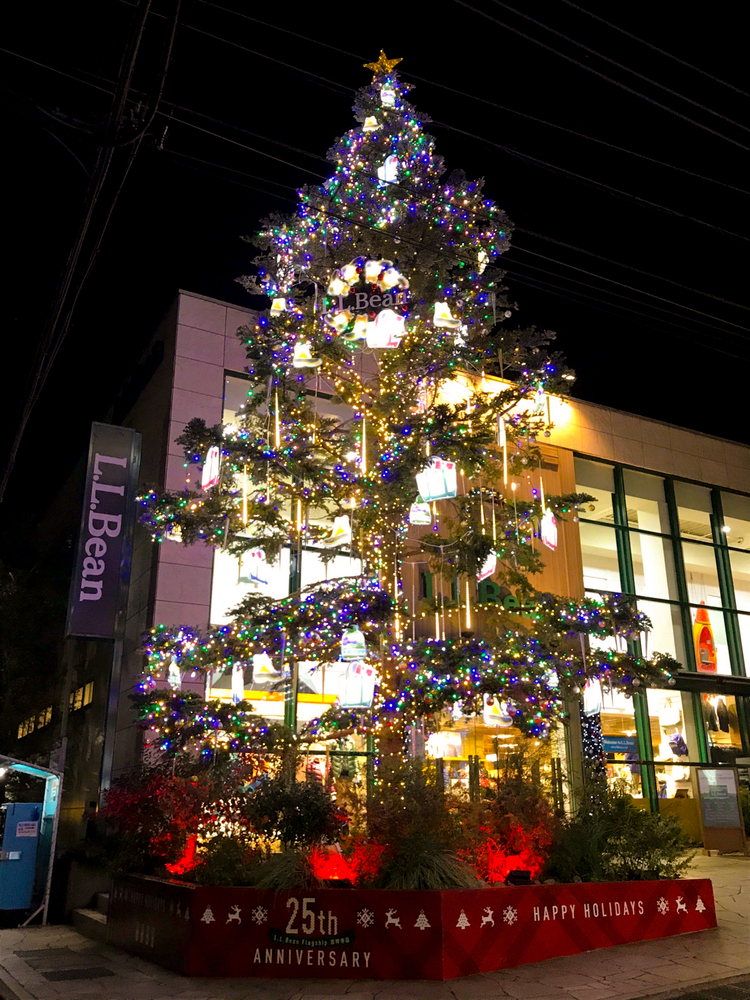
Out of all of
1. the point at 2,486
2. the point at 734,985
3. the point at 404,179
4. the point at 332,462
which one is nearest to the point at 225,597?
the point at 332,462

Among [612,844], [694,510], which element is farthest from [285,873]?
[694,510]

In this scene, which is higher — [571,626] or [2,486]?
[2,486]

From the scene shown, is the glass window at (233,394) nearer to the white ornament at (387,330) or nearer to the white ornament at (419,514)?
the white ornament at (387,330)

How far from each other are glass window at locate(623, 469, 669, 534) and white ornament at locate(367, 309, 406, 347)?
1225 cm

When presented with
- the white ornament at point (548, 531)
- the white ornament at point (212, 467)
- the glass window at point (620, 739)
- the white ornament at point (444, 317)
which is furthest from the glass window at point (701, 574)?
the white ornament at point (212, 467)

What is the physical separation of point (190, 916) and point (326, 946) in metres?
1.37

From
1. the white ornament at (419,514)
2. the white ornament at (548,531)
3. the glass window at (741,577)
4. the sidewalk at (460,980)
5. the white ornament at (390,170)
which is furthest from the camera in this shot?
the glass window at (741,577)

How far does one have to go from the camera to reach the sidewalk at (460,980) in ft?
23.2

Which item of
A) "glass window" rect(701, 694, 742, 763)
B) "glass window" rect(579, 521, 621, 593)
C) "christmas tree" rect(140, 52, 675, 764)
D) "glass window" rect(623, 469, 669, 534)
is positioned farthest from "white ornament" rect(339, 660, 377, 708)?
"glass window" rect(701, 694, 742, 763)

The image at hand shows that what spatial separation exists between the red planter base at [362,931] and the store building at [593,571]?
2.91 m

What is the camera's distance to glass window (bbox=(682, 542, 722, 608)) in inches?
836

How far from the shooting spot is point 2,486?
53.2ft

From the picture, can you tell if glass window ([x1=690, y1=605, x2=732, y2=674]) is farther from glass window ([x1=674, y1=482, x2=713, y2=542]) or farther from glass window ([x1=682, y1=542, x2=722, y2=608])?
glass window ([x1=674, y1=482, x2=713, y2=542])

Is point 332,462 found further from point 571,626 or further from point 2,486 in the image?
A: point 2,486
